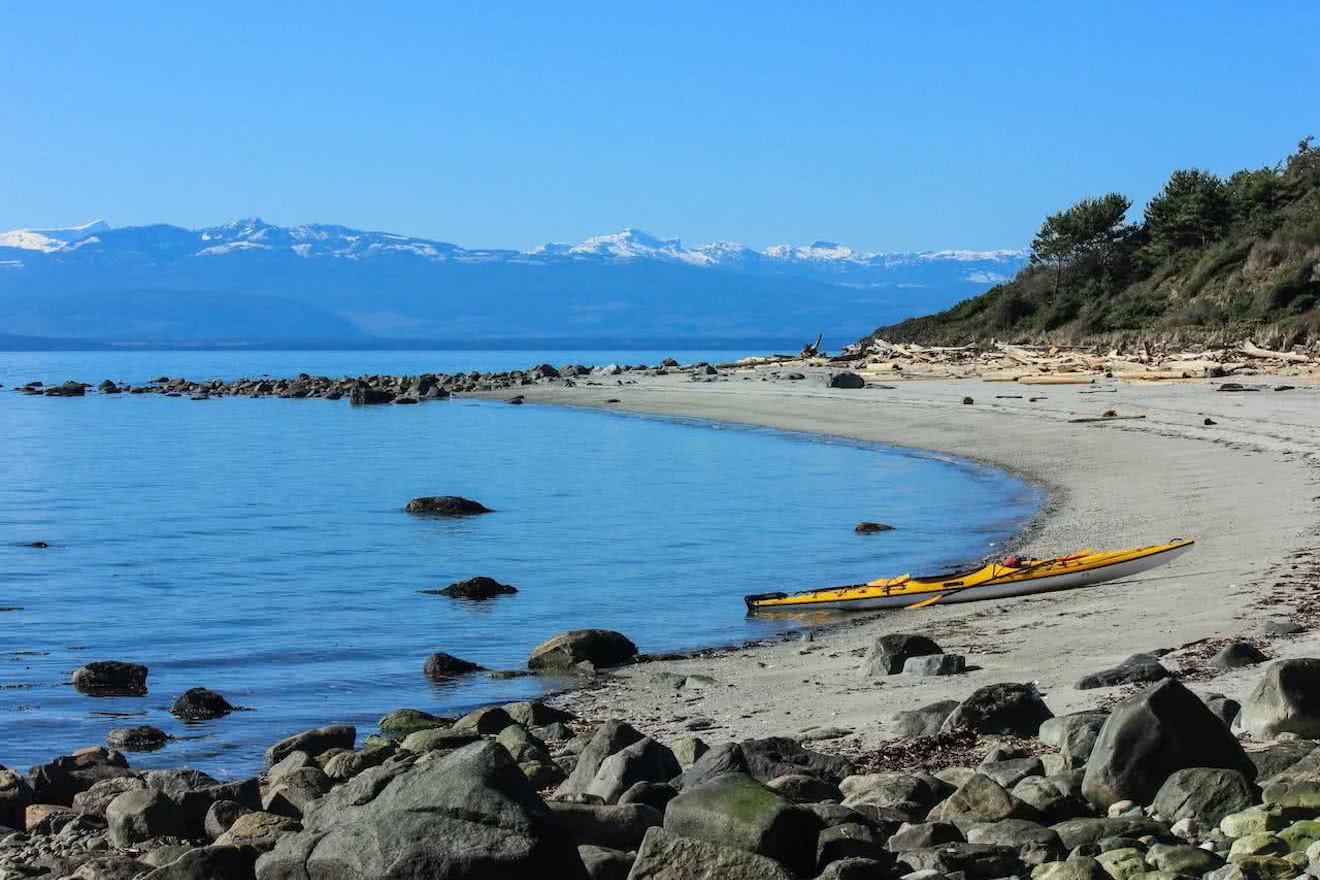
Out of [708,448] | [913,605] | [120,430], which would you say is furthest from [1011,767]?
[120,430]

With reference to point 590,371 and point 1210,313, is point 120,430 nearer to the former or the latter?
point 590,371

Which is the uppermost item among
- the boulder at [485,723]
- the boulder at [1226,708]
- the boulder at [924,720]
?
the boulder at [1226,708]

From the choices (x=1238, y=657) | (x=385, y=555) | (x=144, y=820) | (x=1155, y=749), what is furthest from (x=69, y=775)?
(x=385, y=555)

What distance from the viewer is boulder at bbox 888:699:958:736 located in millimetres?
9844

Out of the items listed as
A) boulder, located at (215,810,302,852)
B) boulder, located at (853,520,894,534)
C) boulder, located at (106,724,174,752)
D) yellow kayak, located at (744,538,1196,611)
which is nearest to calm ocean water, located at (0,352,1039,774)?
boulder, located at (106,724,174,752)

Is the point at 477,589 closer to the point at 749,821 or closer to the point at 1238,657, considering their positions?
the point at 1238,657

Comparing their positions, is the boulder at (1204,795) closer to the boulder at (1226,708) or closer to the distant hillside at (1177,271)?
the boulder at (1226,708)

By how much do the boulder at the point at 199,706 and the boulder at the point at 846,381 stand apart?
44.8m

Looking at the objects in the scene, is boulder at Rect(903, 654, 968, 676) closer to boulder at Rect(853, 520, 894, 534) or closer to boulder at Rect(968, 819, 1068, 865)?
boulder at Rect(968, 819, 1068, 865)

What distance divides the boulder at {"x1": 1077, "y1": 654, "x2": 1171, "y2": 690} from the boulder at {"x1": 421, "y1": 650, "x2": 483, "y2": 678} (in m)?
6.20

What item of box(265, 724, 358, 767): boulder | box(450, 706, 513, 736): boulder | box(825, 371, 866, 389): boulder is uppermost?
box(825, 371, 866, 389): boulder

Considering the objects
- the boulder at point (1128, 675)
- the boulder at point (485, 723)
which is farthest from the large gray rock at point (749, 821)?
the boulder at point (1128, 675)

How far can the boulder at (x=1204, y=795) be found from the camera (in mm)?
7086

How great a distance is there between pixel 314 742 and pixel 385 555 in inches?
526
